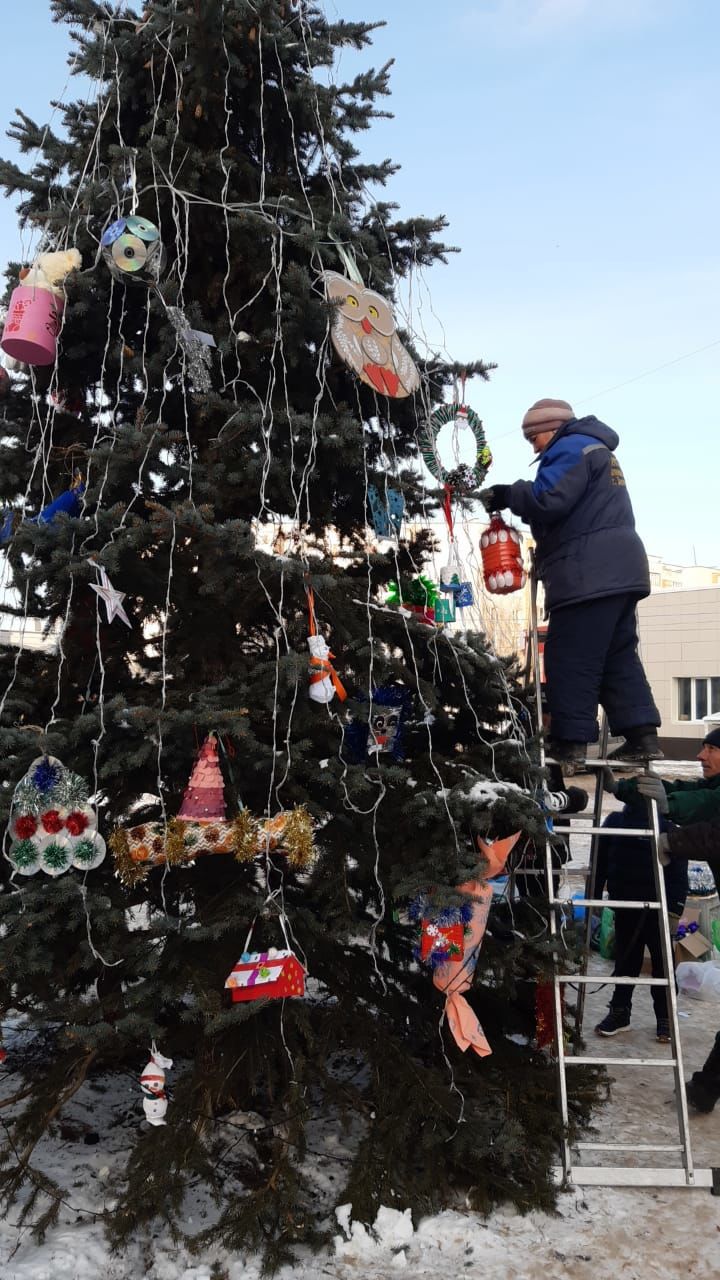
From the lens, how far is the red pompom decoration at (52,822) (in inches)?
106

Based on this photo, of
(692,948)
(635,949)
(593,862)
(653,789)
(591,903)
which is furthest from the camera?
(692,948)

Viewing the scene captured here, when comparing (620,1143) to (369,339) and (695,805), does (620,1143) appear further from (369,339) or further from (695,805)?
(369,339)

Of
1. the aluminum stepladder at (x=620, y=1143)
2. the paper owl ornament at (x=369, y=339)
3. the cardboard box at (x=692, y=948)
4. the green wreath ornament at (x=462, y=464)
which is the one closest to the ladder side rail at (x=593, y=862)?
the aluminum stepladder at (x=620, y=1143)

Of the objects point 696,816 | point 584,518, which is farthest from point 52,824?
→ point 696,816

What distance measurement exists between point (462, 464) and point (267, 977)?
2.14m

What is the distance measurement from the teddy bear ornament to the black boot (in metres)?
2.74

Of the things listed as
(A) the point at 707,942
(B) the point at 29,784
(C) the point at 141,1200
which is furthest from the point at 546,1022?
(A) the point at 707,942

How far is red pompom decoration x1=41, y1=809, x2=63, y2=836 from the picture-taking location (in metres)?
2.70

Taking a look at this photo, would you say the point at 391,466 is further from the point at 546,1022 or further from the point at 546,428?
the point at 546,1022

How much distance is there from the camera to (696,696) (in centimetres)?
2764

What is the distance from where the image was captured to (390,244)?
375 cm

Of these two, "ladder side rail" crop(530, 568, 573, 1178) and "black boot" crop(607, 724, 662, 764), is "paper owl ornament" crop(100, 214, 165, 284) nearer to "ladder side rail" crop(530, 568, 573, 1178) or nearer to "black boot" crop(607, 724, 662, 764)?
"ladder side rail" crop(530, 568, 573, 1178)

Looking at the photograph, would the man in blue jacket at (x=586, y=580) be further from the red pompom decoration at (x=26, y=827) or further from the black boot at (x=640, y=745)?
the red pompom decoration at (x=26, y=827)

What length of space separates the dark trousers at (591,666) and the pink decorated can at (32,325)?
2.22 metres
